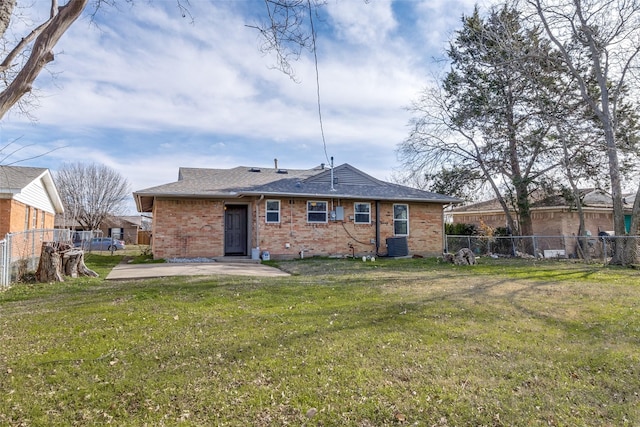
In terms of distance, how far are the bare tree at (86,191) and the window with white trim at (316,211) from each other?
97.8 ft

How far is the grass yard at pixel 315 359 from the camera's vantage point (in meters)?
3.18

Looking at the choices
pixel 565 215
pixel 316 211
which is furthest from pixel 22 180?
pixel 565 215

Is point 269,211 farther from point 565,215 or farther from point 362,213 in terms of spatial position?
point 565,215

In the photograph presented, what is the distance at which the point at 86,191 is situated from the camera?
37.6 meters

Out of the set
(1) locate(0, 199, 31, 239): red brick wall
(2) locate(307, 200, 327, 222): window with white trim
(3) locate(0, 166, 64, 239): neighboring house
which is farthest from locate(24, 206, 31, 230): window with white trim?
(2) locate(307, 200, 327, 222): window with white trim

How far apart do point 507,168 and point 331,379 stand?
21.1 meters

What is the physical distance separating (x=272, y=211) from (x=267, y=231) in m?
0.81

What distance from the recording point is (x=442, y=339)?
4887 mm

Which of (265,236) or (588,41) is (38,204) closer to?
(265,236)

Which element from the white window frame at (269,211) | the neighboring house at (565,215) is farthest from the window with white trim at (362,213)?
the neighboring house at (565,215)

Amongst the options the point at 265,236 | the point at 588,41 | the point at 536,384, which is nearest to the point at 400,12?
the point at 536,384

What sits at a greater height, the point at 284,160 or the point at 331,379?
the point at 284,160

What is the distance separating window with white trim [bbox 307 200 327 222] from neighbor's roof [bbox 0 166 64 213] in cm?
951

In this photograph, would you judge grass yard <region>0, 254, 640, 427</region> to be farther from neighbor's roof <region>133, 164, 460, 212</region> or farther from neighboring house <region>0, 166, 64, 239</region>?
neighboring house <region>0, 166, 64, 239</region>
